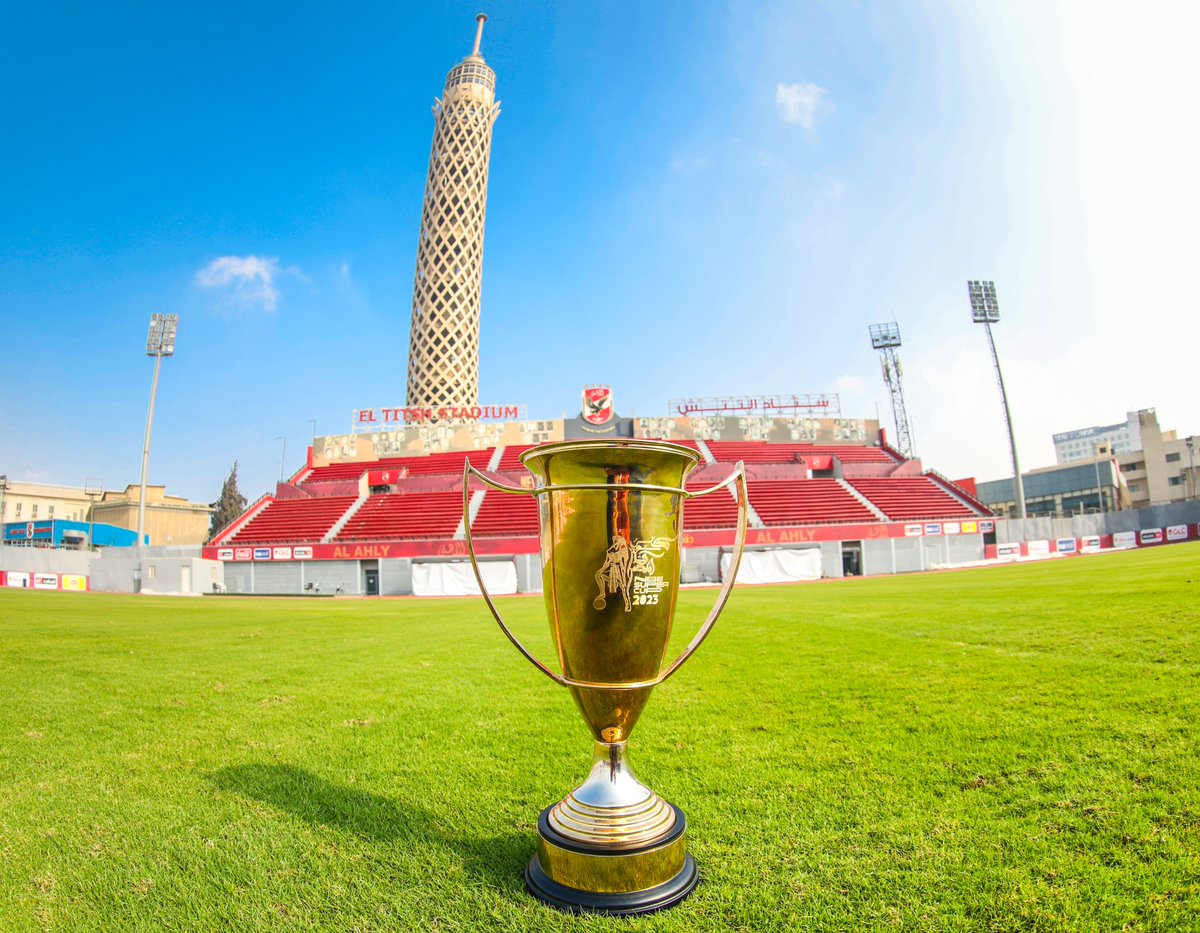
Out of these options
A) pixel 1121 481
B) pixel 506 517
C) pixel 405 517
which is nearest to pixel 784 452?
pixel 506 517

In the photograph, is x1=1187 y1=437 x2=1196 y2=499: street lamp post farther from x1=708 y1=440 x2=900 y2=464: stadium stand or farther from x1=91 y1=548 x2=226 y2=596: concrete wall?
x1=91 y1=548 x2=226 y2=596: concrete wall

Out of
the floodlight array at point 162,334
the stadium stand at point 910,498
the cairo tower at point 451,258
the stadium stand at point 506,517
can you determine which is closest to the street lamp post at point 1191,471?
the stadium stand at point 910,498

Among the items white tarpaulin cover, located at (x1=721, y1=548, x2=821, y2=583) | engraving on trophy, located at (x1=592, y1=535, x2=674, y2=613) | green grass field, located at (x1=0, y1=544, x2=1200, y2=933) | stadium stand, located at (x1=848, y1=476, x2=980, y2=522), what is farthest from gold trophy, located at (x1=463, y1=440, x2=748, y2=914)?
stadium stand, located at (x1=848, y1=476, x2=980, y2=522)

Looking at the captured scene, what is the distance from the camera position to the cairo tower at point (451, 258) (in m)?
52.1

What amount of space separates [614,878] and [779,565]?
81.3 ft

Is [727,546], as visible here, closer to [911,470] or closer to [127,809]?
[911,470]

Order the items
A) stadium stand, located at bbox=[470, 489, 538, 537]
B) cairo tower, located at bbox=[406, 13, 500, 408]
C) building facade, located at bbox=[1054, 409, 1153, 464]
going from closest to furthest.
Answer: stadium stand, located at bbox=[470, 489, 538, 537]
cairo tower, located at bbox=[406, 13, 500, 408]
building facade, located at bbox=[1054, 409, 1153, 464]

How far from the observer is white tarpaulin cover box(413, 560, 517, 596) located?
24859 mm

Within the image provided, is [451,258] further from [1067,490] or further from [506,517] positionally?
[1067,490]

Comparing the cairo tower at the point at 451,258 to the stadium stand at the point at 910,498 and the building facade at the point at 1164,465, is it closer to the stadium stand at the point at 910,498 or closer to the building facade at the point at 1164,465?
the stadium stand at the point at 910,498

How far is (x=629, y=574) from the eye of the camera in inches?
81.9

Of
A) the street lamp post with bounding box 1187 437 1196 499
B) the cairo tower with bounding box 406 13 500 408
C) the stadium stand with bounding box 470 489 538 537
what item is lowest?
the stadium stand with bounding box 470 489 538 537

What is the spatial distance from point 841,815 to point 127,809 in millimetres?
2975

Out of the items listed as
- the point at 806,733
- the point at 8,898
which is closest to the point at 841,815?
the point at 806,733
